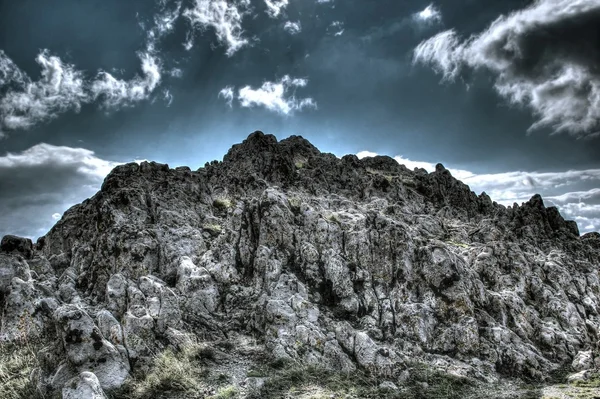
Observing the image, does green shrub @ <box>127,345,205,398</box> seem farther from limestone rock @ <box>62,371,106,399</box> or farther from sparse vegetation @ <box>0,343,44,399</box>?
sparse vegetation @ <box>0,343,44,399</box>

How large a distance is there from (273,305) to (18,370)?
17759mm

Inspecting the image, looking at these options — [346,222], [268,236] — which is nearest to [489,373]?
[346,222]

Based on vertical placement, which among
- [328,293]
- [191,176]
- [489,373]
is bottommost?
[489,373]

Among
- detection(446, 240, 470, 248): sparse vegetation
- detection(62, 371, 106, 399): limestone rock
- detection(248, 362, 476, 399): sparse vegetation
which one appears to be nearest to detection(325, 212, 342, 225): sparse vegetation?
detection(248, 362, 476, 399): sparse vegetation

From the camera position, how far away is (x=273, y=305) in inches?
1160

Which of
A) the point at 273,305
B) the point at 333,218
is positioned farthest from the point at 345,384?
the point at 333,218

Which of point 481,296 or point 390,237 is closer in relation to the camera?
point 481,296

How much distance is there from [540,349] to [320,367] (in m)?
21.6

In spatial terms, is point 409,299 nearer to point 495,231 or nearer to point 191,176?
point 495,231

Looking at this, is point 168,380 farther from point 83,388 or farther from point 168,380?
point 83,388

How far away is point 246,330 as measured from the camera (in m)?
29.8

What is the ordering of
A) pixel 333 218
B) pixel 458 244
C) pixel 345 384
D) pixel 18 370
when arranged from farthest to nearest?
1. pixel 458 244
2. pixel 333 218
3. pixel 345 384
4. pixel 18 370

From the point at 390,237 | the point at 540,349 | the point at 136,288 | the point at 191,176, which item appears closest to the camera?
the point at 136,288

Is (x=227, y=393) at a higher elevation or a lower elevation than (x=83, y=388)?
lower
